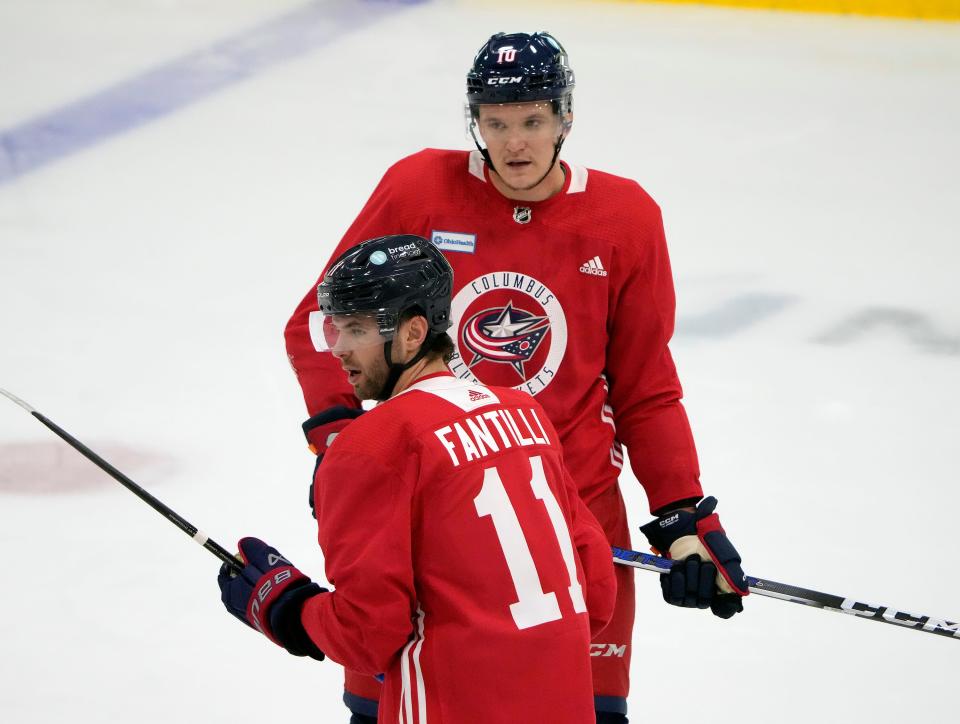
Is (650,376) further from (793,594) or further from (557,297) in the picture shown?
(793,594)

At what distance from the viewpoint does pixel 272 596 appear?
6.33 feet

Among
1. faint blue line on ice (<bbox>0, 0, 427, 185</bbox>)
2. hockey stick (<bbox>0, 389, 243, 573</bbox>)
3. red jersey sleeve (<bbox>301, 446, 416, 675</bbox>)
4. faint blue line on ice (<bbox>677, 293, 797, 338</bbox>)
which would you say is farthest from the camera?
faint blue line on ice (<bbox>0, 0, 427, 185</bbox>)

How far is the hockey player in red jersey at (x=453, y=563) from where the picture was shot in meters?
1.76

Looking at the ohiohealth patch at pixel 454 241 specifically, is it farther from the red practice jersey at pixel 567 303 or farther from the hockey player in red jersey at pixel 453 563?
the hockey player in red jersey at pixel 453 563

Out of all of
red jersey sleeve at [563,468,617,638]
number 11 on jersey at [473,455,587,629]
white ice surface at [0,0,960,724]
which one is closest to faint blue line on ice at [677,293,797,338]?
white ice surface at [0,0,960,724]

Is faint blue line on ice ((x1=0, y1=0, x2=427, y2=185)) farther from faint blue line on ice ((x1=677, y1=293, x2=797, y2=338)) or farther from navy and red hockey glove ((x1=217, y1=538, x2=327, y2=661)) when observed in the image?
navy and red hockey glove ((x1=217, y1=538, x2=327, y2=661))

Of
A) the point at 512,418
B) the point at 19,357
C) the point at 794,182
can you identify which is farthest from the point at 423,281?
the point at 794,182

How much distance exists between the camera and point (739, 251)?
16.8 ft

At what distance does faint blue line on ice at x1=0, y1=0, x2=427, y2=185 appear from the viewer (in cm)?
596

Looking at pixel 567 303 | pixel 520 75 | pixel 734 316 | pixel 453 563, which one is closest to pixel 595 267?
pixel 567 303

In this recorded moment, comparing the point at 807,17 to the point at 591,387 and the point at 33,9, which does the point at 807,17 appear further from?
the point at 591,387

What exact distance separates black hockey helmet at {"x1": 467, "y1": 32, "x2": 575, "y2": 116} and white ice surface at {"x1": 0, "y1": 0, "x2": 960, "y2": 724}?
129 centimetres

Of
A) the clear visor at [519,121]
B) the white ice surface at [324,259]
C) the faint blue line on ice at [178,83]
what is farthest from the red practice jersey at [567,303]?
the faint blue line on ice at [178,83]

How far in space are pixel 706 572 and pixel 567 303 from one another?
17.7 inches
